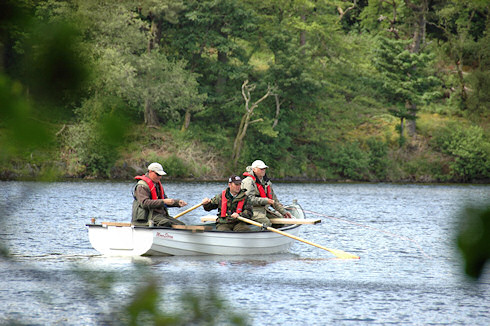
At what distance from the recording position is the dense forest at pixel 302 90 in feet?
138

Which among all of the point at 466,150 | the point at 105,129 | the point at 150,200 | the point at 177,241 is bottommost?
the point at 177,241

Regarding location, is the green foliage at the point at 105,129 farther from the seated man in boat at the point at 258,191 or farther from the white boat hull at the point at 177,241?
the seated man in boat at the point at 258,191

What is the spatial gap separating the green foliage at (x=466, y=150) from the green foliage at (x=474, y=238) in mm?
46576

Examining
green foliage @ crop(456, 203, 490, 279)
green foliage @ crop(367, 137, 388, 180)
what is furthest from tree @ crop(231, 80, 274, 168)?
green foliage @ crop(456, 203, 490, 279)

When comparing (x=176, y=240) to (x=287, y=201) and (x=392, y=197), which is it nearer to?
(x=287, y=201)

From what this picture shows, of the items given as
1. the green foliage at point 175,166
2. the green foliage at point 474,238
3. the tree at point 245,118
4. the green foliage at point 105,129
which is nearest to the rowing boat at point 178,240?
the green foliage at point 105,129

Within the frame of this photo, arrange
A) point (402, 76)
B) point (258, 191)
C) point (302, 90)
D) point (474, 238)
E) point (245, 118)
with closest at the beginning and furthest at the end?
point (474, 238) → point (258, 191) → point (245, 118) → point (302, 90) → point (402, 76)

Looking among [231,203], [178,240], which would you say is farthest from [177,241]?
[231,203]

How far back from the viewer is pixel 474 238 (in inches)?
57.0

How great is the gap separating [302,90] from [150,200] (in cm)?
3403

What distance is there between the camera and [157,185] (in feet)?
43.2

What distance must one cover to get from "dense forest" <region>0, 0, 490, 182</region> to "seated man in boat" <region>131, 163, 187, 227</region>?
24648mm

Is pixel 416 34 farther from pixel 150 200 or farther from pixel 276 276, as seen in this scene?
pixel 150 200

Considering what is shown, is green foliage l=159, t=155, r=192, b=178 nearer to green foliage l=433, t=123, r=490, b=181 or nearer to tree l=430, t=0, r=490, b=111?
tree l=430, t=0, r=490, b=111
